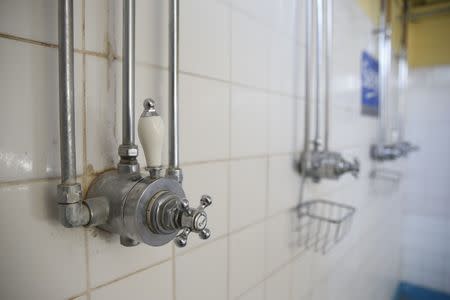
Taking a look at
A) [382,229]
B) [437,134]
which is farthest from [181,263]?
[437,134]

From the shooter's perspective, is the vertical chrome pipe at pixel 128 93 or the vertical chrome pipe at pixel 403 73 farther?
the vertical chrome pipe at pixel 403 73

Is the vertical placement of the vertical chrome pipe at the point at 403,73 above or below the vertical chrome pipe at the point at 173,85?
above

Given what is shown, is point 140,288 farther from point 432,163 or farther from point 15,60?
point 432,163

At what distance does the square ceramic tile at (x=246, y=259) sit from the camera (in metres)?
0.59

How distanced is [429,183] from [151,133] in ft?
7.66

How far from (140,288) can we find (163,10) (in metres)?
0.41

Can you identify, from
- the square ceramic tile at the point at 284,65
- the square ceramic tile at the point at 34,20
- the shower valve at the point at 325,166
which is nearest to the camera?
the square ceramic tile at the point at 34,20

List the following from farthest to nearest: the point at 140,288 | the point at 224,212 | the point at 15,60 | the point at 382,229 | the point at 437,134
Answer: the point at 437,134 → the point at 382,229 → the point at 224,212 → the point at 140,288 → the point at 15,60

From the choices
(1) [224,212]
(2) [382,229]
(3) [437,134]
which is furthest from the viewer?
(3) [437,134]

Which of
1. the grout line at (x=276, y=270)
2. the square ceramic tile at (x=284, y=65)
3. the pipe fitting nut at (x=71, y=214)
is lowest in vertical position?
the grout line at (x=276, y=270)

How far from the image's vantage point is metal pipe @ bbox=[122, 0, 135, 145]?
343 mm

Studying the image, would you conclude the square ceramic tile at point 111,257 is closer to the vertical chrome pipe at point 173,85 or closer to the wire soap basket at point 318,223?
the vertical chrome pipe at point 173,85

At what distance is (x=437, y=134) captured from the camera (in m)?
1.99

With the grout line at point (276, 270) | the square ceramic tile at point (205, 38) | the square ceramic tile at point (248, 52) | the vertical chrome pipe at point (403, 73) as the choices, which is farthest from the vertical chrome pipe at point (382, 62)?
the square ceramic tile at point (205, 38)
